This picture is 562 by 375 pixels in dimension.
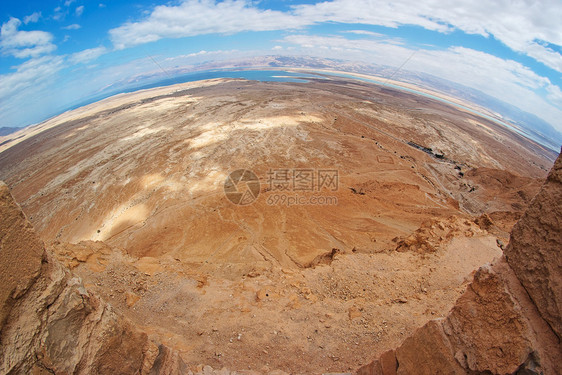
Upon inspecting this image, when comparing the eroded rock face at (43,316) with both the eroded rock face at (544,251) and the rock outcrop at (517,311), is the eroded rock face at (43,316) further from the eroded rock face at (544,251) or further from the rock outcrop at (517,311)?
the eroded rock face at (544,251)

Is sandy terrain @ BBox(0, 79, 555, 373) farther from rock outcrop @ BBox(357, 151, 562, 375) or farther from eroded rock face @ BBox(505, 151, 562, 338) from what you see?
eroded rock face @ BBox(505, 151, 562, 338)

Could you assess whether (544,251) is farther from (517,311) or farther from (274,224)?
(274,224)

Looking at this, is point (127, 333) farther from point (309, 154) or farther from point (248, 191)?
point (309, 154)

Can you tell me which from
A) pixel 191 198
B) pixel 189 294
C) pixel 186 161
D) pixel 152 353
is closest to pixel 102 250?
pixel 189 294

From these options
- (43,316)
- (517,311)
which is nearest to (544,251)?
(517,311)

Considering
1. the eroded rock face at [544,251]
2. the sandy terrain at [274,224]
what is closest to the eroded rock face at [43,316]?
the sandy terrain at [274,224]
